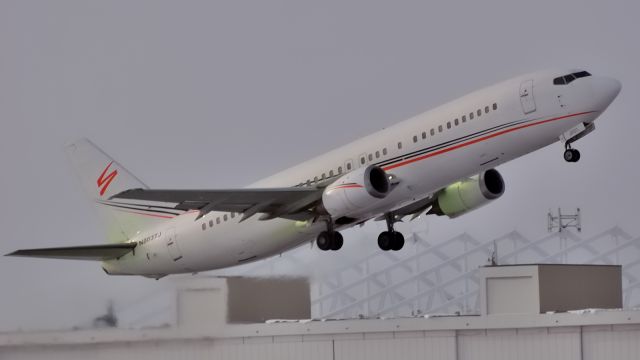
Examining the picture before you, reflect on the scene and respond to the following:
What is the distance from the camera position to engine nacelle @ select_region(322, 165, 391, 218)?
54.6 meters

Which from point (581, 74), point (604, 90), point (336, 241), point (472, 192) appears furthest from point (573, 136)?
point (336, 241)

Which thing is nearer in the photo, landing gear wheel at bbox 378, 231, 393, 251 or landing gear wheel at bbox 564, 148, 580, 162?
landing gear wheel at bbox 564, 148, 580, 162

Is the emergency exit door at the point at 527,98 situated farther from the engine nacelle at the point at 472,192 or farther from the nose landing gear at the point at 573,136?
the engine nacelle at the point at 472,192

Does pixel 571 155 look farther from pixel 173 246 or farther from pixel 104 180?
pixel 104 180

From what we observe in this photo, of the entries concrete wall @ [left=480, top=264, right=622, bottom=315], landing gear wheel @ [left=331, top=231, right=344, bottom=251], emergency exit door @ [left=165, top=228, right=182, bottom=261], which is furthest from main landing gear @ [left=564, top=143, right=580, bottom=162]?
emergency exit door @ [left=165, top=228, right=182, bottom=261]

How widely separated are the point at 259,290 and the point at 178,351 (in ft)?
15.5

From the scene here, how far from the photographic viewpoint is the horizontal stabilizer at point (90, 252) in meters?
60.7

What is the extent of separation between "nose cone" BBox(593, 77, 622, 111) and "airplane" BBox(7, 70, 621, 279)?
0.05 meters

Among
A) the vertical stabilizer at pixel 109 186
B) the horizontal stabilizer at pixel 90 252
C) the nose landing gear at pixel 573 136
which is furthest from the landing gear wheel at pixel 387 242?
the horizontal stabilizer at pixel 90 252

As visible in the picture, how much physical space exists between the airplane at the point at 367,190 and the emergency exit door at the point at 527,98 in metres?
0.04

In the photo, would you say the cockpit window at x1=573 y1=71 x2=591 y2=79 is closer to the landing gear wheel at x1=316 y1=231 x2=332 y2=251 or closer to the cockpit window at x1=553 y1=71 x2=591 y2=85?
the cockpit window at x1=553 y1=71 x2=591 y2=85

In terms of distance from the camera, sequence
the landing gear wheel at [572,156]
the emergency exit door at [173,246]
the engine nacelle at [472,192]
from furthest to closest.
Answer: the emergency exit door at [173,246] < the engine nacelle at [472,192] < the landing gear wheel at [572,156]

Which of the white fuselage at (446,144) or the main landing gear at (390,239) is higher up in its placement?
the white fuselage at (446,144)

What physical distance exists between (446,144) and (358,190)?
12.4ft
